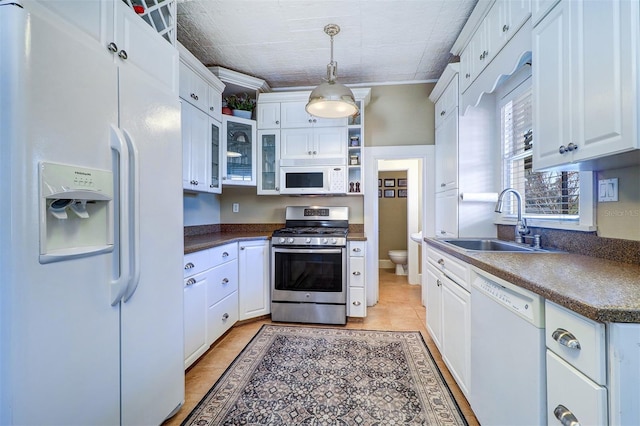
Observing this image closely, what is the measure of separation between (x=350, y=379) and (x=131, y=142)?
1.88 metres

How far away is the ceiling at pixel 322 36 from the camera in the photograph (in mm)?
2059

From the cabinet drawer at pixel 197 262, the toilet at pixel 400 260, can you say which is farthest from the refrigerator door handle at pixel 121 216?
the toilet at pixel 400 260

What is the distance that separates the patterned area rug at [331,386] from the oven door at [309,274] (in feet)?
1.35

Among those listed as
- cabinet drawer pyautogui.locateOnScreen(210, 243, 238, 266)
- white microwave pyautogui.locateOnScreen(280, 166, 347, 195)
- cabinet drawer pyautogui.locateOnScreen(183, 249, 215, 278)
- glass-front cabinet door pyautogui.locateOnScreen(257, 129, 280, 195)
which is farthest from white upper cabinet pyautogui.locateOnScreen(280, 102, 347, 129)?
cabinet drawer pyautogui.locateOnScreen(183, 249, 215, 278)

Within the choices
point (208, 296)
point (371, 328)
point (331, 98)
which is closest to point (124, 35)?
point (331, 98)

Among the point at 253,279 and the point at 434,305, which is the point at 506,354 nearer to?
the point at 434,305

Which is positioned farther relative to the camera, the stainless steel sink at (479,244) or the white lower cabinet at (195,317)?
the stainless steel sink at (479,244)

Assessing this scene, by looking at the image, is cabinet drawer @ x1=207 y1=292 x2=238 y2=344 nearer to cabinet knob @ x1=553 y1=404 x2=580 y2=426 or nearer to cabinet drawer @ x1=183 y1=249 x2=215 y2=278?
cabinet drawer @ x1=183 y1=249 x2=215 y2=278

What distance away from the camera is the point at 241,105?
10.2 feet

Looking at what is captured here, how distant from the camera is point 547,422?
0.92 m

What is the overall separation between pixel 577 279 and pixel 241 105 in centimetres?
317

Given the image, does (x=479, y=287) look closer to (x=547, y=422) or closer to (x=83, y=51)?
(x=547, y=422)

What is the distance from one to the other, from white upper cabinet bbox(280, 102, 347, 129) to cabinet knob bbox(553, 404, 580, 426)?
272cm

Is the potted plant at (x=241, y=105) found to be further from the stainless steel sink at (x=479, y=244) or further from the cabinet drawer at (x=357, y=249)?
the stainless steel sink at (x=479, y=244)
